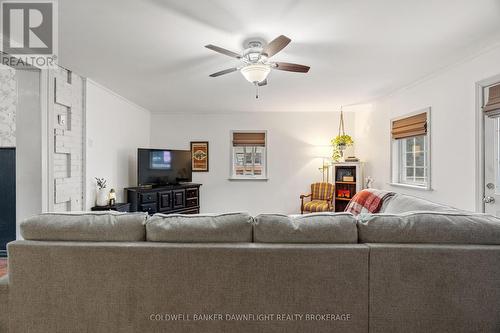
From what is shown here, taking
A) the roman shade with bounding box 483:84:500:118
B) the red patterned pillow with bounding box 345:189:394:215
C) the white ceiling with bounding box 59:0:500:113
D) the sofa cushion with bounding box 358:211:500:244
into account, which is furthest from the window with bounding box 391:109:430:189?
the sofa cushion with bounding box 358:211:500:244

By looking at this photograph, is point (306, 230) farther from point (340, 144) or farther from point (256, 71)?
point (340, 144)

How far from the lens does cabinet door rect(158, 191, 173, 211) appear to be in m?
4.89

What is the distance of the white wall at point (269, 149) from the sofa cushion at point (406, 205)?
10.2 feet

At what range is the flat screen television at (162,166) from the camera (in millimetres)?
4902

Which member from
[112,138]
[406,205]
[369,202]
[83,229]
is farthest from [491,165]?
[112,138]

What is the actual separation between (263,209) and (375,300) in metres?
4.57

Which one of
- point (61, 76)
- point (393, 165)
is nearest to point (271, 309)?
point (61, 76)

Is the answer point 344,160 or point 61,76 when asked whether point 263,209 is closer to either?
point 344,160

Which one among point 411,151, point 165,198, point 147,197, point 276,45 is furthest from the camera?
point 165,198

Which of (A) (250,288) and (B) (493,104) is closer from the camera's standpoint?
(A) (250,288)

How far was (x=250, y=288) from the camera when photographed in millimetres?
1445

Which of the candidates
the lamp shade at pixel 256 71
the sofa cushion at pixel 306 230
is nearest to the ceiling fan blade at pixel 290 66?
the lamp shade at pixel 256 71

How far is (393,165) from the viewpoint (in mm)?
4578

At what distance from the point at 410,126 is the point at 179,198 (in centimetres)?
414
